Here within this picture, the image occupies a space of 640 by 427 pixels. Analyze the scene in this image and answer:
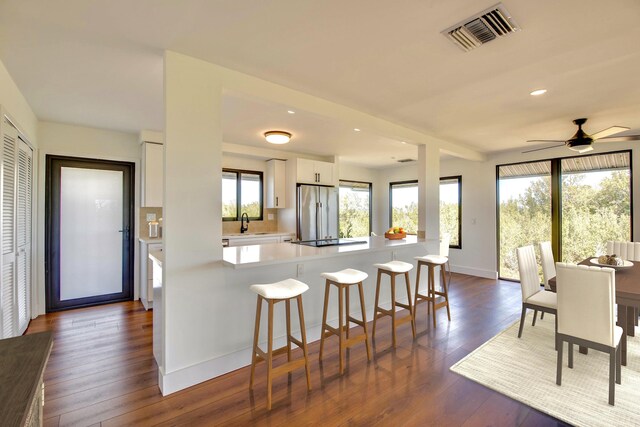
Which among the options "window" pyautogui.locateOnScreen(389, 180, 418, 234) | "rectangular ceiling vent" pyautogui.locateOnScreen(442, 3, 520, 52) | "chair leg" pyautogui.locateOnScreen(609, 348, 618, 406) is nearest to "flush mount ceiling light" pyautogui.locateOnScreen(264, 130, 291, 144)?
"rectangular ceiling vent" pyautogui.locateOnScreen(442, 3, 520, 52)

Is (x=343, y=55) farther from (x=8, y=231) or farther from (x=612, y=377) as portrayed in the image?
(x=8, y=231)

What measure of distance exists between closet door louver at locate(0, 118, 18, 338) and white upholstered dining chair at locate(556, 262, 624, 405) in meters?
4.29

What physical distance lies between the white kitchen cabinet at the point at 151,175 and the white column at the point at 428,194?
3774mm

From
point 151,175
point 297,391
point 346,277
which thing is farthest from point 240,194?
point 297,391

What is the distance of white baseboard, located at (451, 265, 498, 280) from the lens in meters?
5.76

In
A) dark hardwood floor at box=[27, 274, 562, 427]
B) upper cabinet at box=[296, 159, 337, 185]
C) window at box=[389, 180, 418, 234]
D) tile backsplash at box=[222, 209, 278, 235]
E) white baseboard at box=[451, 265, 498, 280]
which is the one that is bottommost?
dark hardwood floor at box=[27, 274, 562, 427]

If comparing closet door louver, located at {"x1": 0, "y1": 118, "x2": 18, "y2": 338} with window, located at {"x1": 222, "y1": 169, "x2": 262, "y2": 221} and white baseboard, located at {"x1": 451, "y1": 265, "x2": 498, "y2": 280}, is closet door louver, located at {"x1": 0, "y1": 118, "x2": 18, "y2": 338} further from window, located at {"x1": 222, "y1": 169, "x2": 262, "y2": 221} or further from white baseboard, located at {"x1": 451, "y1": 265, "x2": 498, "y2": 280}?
white baseboard, located at {"x1": 451, "y1": 265, "x2": 498, "y2": 280}

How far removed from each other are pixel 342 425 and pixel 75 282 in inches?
163

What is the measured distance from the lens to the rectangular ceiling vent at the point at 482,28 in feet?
5.74

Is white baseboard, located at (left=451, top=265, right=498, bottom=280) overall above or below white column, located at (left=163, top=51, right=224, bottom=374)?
below

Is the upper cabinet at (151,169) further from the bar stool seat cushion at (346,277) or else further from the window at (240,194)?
the bar stool seat cushion at (346,277)

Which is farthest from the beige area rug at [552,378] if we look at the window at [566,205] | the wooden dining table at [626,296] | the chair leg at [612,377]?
the window at [566,205]

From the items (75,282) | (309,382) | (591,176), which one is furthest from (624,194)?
(75,282)

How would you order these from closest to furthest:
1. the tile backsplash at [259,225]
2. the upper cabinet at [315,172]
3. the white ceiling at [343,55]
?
the white ceiling at [343,55] → the tile backsplash at [259,225] → the upper cabinet at [315,172]
